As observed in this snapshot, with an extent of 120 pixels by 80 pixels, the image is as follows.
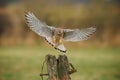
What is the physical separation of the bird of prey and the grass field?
207cm

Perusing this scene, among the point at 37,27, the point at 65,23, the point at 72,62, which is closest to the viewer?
the point at 37,27

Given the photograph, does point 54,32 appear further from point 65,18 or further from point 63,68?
point 65,18

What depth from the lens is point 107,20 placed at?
22.4 ft

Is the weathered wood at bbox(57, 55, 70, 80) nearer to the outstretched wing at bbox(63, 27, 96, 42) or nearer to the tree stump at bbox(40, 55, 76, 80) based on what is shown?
the tree stump at bbox(40, 55, 76, 80)

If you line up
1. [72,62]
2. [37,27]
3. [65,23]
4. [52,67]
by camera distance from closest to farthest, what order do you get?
[52,67] < [37,27] < [72,62] < [65,23]

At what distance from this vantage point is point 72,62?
590cm

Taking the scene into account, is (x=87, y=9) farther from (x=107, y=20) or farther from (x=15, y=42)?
(x=15, y=42)

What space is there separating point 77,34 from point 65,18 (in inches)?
143

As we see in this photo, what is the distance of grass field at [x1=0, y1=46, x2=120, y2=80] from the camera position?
5.48m

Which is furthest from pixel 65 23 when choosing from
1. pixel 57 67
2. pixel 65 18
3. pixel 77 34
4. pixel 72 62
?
pixel 57 67

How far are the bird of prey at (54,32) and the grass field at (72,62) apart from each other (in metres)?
2.07

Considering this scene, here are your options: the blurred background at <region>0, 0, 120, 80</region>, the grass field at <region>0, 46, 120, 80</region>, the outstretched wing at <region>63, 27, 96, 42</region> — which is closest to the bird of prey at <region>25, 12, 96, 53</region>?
the outstretched wing at <region>63, 27, 96, 42</region>

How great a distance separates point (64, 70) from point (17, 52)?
3.37m

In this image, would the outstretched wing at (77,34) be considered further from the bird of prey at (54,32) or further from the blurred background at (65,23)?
the blurred background at (65,23)
